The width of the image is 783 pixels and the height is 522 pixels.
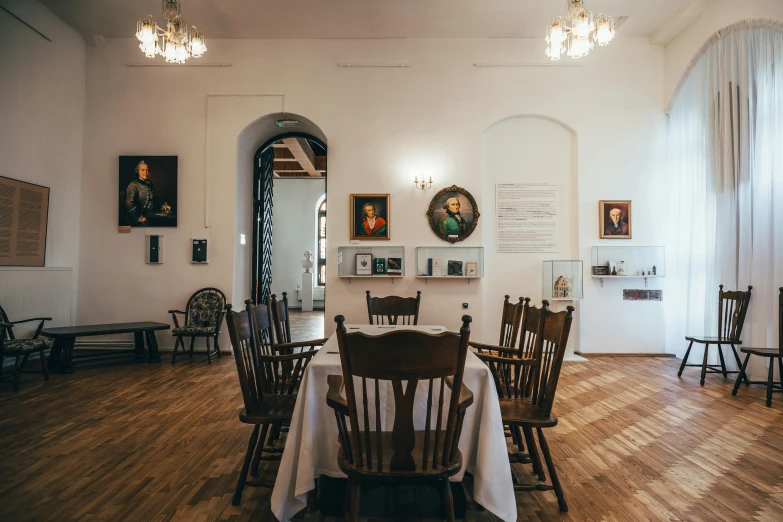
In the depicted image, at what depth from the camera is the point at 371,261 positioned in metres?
6.68

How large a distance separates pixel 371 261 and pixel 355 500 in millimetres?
4994

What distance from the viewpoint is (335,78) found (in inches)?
269

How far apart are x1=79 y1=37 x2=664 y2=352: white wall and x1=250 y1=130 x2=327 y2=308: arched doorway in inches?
33.2

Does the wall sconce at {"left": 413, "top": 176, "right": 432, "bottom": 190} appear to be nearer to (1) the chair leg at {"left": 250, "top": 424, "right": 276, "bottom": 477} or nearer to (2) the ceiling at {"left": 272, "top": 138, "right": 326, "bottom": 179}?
(2) the ceiling at {"left": 272, "top": 138, "right": 326, "bottom": 179}

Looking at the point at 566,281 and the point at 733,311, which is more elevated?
the point at 566,281

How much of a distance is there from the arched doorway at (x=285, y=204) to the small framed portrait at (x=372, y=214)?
4.15ft

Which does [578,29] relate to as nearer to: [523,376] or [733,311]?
[523,376]

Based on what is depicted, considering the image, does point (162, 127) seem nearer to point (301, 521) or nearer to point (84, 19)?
point (84, 19)

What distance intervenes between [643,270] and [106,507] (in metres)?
6.95

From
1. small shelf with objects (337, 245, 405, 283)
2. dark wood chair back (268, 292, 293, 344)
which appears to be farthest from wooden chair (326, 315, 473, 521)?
small shelf with objects (337, 245, 405, 283)

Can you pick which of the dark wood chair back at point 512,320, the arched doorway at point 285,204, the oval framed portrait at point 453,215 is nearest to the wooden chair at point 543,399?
the dark wood chair back at point 512,320

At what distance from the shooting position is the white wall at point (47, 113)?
5566 mm

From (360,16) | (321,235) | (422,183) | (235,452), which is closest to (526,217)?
(422,183)

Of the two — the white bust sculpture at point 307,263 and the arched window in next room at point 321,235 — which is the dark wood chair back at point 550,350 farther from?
the arched window in next room at point 321,235
